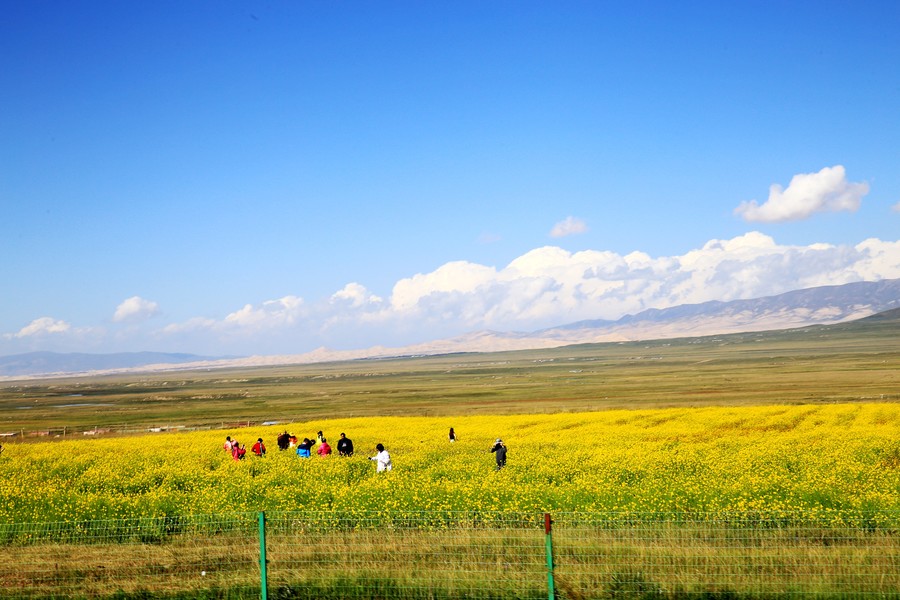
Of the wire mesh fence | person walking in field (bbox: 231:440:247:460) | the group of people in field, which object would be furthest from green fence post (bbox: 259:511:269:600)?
person walking in field (bbox: 231:440:247:460)

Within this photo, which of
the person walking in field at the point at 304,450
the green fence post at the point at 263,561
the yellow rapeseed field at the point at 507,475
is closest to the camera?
the green fence post at the point at 263,561

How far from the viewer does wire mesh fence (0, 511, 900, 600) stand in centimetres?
1173

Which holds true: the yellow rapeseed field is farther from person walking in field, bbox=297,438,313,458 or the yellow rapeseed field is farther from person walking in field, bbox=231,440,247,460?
person walking in field, bbox=297,438,313,458

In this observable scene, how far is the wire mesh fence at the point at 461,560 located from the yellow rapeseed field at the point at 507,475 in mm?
828

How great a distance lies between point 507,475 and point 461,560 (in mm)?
8717

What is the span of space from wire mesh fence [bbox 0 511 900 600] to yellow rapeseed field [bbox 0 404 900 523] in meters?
0.83

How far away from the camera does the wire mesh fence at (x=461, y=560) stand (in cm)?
A: 1173

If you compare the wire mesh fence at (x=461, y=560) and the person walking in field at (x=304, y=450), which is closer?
the wire mesh fence at (x=461, y=560)

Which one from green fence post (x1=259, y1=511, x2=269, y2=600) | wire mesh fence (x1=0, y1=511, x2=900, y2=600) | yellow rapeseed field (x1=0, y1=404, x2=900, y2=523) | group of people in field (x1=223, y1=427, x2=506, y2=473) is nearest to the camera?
green fence post (x1=259, y1=511, x2=269, y2=600)

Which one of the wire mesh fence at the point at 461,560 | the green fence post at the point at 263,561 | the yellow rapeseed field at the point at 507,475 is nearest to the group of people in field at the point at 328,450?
the yellow rapeseed field at the point at 507,475

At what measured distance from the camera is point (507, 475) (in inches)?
860

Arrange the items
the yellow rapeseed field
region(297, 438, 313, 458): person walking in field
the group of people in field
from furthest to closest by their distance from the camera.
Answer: region(297, 438, 313, 458): person walking in field
the group of people in field
the yellow rapeseed field

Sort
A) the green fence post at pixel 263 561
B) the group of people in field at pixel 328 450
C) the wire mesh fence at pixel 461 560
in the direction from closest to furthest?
the green fence post at pixel 263 561, the wire mesh fence at pixel 461 560, the group of people in field at pixel 328 450

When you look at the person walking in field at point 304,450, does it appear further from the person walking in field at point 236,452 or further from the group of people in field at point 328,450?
the person walking in field at point 236,452
